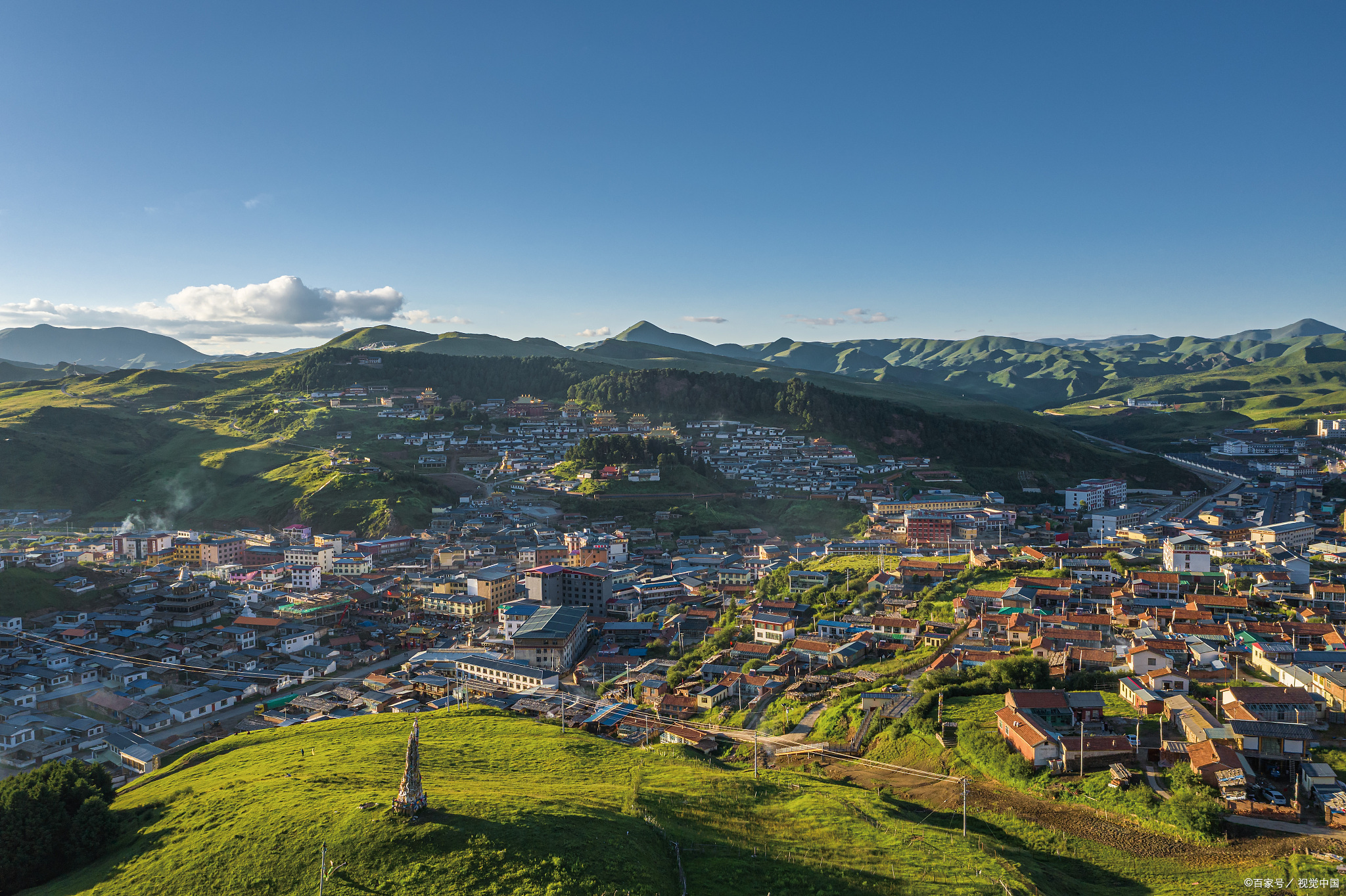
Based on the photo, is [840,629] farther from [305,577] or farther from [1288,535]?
[305,577]

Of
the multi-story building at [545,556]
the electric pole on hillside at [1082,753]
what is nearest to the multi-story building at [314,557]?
the multi-story building at [545,556]

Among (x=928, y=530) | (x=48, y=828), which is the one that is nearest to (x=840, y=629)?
(x=928, y=530)

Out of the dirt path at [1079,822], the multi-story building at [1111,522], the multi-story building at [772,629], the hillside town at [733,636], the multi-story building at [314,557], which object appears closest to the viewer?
the dirt path at [1079,822]

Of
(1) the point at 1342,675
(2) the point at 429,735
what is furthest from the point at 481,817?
(1) the point at 1342,675

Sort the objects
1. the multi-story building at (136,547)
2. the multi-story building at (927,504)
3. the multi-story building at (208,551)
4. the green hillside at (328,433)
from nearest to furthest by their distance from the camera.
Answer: the multi-story building at (136,547), the multi-story building at (208,551), the multi-story building at (927,504), the green hillside at (328,433)

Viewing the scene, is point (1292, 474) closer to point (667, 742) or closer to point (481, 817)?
point (667, 742)

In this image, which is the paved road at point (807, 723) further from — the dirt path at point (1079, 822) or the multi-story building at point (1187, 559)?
the multi-story building at point (1187, 559)

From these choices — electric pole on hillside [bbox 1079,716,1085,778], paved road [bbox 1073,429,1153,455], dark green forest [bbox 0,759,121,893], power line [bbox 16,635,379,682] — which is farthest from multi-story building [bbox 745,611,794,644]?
paved road [bbox 1073,429,1153,455]

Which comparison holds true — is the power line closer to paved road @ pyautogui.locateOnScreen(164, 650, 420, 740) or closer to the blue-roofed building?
paved road @ pyautogui.locateOnScreen(164, 650, 420, 740)
